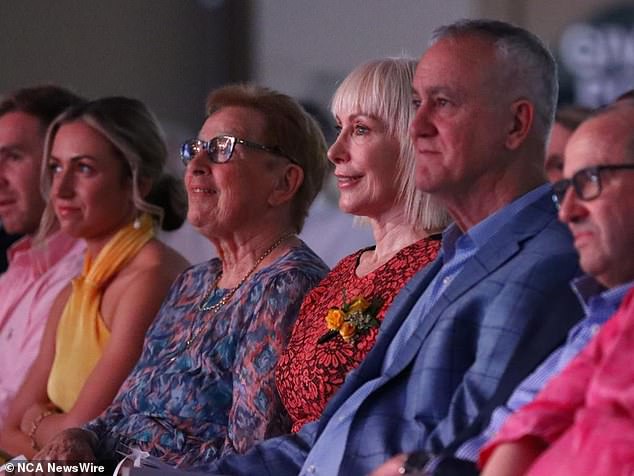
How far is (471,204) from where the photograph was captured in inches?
108

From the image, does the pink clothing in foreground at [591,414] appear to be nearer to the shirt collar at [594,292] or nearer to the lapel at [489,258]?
the shirt collar at [594,292]

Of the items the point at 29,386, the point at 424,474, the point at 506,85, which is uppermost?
the point at 506,85

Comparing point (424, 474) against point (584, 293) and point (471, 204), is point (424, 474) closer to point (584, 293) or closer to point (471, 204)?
point (584, 293)

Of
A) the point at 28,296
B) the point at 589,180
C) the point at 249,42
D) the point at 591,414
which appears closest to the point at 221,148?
the point at 28,296

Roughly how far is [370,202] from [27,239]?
6.73ft

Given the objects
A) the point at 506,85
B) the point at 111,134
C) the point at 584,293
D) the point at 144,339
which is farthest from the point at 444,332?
the point at 111,134

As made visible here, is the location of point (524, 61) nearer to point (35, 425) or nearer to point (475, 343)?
point (475, 343)

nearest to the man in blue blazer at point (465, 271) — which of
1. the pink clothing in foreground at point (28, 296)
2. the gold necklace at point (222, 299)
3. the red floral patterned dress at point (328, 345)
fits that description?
the red floral patterned dress at point (328, 345)

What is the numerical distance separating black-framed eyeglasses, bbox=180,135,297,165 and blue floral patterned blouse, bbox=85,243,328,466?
283 millimetres

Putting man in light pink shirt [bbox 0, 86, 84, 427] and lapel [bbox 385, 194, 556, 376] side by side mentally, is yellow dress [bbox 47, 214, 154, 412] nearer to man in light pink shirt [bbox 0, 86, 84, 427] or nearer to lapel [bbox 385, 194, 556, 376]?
man in light pink shirt [bbox 0, 86, 84, 427]

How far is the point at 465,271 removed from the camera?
2.58 metres

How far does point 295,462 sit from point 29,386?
1.57 m

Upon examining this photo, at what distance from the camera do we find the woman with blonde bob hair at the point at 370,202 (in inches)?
121

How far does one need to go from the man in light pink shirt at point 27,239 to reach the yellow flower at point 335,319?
5.77 ft
